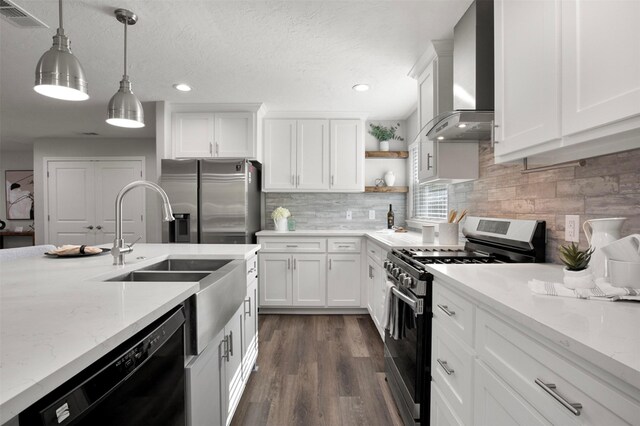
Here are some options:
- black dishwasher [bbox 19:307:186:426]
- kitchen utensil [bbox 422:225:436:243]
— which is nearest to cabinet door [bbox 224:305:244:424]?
black dishwasher [bbox 19:307:186:426]

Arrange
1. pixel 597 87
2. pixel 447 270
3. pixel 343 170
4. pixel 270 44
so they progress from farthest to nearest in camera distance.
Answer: pixel 343 170
pixel 270 44
pixel 447 270
pixel 597 87

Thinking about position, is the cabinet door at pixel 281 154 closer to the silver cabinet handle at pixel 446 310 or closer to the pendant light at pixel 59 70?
the pendant light at pixel 59 70

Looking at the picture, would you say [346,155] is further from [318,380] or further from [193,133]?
[318,380]

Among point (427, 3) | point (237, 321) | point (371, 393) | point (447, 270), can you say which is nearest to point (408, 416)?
point (371, 393)

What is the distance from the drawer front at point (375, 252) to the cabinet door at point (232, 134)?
67.7 inches

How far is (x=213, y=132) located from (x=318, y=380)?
2.81m

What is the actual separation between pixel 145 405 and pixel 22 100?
427 cm

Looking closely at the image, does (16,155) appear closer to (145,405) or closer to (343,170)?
(343,170)

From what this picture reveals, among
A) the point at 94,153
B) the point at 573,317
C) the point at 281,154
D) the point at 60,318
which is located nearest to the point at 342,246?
the point at 281,154

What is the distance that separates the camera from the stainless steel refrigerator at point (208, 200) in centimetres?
329

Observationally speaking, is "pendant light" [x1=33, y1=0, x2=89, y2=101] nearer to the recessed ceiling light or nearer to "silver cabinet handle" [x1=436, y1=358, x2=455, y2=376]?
the recessed ceiling light

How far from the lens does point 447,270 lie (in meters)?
1.33

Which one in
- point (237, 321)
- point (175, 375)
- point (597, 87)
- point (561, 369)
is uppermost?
point (597, 87)

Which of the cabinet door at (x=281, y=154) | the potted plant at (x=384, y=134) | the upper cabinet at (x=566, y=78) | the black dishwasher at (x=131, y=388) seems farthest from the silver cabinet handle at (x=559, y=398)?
the potted plant at (x=384, y=134)
